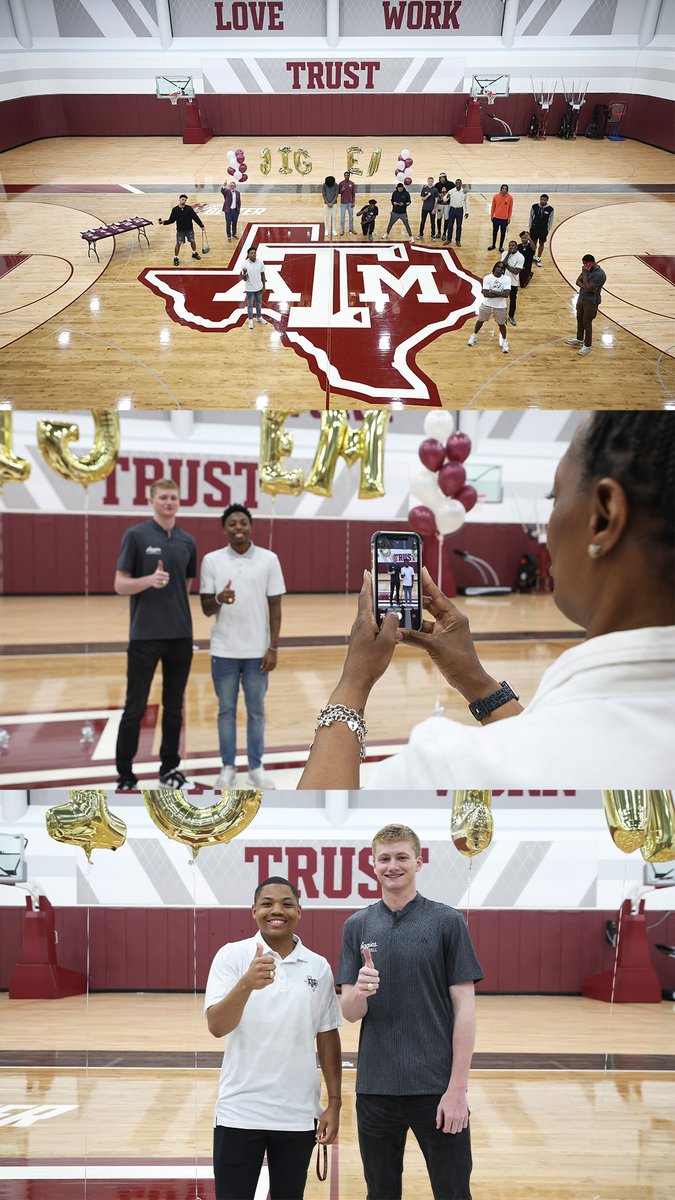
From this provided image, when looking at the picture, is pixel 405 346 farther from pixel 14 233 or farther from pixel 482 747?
pixel 482 747

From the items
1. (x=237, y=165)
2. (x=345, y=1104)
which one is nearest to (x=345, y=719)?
(x=345, y=1104)

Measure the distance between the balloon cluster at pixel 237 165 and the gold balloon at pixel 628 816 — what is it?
5.05 metres

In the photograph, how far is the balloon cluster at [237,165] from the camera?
718cm

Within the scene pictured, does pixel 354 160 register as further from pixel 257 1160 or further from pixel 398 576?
pixel 257 1160

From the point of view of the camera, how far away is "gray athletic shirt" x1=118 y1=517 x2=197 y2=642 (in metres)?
4.18

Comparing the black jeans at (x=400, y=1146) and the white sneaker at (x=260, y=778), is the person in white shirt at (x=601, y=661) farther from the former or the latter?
the white sneaker at (x=260, y=778)

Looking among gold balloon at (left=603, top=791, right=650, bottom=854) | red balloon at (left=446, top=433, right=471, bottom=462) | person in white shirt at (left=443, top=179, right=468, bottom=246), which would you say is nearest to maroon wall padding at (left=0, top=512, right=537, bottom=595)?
red balloon at (left=446, top=433, right=471, bottom=462)

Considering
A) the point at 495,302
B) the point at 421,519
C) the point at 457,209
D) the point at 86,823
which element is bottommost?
the point at 86,823

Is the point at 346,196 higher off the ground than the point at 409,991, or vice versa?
the point at 346,196

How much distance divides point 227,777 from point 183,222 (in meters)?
4.37

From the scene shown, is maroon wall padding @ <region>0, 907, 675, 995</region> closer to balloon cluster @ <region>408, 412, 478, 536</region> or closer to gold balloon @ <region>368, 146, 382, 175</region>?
balloon cluster @ <region>408, 412, 478, 536</region>

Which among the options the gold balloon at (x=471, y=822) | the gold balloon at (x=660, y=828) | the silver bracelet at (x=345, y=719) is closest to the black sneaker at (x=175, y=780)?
the gold balloon at (x=471, y=822)

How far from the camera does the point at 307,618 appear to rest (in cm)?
438

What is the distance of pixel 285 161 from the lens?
23.7ft
